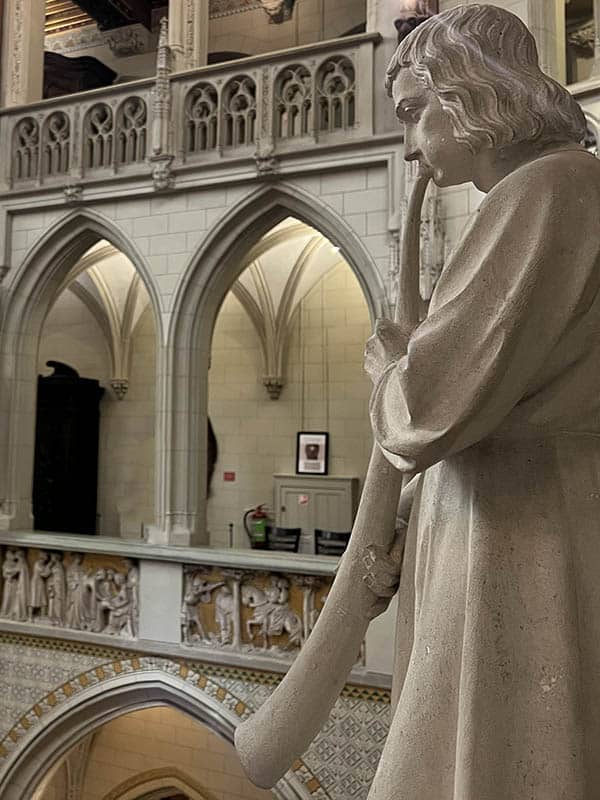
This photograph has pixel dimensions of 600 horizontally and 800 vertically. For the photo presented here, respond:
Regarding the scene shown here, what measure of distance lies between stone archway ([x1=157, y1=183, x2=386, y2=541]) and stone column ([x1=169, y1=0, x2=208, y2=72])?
4.78ft

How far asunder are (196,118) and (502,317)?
6.14 meters

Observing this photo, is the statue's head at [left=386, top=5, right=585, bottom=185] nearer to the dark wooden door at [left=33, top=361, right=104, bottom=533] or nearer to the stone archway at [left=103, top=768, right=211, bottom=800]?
the stone archway at [left=103, top=768, right=211, bottom=800]

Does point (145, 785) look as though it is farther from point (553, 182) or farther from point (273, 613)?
point (553, 182)

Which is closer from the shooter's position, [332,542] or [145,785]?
[332,542]

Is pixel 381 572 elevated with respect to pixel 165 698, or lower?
elevated

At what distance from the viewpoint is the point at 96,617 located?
628 cm

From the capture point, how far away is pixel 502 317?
88cm

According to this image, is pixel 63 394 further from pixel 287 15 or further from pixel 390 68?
pixel 390 68

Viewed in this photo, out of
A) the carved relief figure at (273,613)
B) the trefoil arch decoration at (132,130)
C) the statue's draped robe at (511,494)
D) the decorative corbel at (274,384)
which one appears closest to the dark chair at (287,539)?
the decorative corbel at (274,384)

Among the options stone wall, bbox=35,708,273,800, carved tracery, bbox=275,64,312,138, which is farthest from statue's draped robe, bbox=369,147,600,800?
stone wall, bbox=35,708,273,800

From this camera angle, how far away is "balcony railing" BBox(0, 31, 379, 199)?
6.02 m

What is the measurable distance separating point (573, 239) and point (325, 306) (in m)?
9.35

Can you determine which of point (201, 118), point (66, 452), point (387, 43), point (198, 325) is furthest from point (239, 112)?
point (66, 452)

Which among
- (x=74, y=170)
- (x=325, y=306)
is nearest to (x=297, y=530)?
(x=325, y=306)
